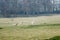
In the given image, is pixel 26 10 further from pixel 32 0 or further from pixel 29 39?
pixel 29 39

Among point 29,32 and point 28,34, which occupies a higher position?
point 28,34

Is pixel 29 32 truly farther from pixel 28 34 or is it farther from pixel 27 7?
Result: pixel 27 7

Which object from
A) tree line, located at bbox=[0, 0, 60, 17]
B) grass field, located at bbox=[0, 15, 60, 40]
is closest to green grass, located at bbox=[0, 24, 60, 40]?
grass field, located at bbox=[0, 15, 60, 40]

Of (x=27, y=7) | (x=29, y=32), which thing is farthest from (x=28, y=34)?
(x=27, y=7)

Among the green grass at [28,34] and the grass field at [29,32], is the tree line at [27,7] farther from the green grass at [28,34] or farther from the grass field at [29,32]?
the green grass at [28,34]

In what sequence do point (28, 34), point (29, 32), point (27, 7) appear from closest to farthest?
point (28, 34), point (29, 32), point (27, 7)

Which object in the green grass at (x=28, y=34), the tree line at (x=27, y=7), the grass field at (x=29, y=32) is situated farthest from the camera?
the tree line at (x=27, y=7)

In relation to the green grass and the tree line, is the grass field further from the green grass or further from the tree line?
the tree line

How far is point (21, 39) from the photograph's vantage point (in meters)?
9.05

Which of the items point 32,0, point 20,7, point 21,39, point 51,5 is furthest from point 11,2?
point 21,39

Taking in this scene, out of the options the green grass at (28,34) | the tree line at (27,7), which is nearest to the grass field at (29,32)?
the green grass at (28,34)

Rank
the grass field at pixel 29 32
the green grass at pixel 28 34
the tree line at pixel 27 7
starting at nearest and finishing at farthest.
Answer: the green grass at pixel 28 34
the grass field at pixel 29 32
the tree line at pixel 27 7

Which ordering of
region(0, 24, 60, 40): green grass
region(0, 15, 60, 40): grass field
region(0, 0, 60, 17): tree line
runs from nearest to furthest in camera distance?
region(0, 24, 60, 40): green grass → region(0, 15, 60, 40): grass field → region(0, 0, 60, 17): tree line

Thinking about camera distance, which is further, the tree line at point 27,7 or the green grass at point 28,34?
the tree line at point 27,7
